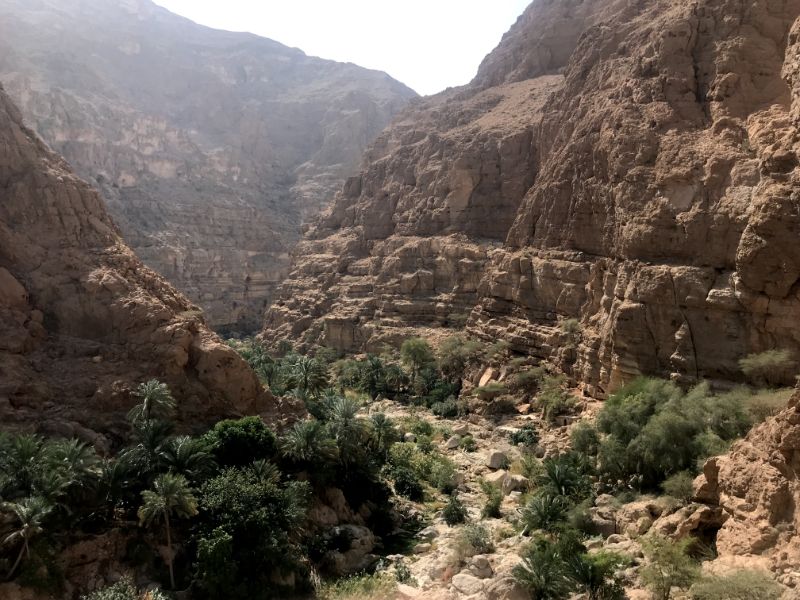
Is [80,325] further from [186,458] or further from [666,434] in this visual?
[666,434]

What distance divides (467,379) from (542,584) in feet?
105

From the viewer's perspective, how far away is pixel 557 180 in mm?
49500

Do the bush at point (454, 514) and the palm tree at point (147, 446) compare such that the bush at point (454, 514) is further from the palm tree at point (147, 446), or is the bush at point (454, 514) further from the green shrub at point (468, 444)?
the palm tree at point (147, 446)

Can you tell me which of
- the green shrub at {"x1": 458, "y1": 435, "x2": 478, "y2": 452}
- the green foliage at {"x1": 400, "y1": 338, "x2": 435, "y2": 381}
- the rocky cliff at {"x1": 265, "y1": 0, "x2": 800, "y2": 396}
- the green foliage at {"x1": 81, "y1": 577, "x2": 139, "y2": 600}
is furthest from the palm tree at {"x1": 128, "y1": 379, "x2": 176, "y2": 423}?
the green foliage at {"x1": 400, "y1": 338, "x2": 435, "y2": 381}

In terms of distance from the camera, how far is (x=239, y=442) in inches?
1047

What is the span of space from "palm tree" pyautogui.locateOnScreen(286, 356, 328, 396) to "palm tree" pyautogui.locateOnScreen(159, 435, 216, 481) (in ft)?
52.0

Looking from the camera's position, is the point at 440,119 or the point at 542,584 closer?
the point at 542,584

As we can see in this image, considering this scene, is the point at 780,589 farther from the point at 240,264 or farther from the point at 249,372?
the point at 240,264

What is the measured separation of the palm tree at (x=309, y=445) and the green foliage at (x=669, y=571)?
46.8 feet

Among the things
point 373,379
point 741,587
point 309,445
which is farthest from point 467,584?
point 373,379

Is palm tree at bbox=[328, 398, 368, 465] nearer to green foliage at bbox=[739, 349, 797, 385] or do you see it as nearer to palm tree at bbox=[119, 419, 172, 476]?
palm tree at bbox=[119, 419, 172, 476]

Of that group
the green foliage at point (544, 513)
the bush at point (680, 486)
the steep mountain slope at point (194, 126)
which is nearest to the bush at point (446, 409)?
the green foliage at point (544, 513)

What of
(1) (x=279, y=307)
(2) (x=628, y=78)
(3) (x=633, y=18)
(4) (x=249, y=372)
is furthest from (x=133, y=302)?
(1) (x=279, y=307)

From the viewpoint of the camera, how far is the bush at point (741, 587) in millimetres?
15516
